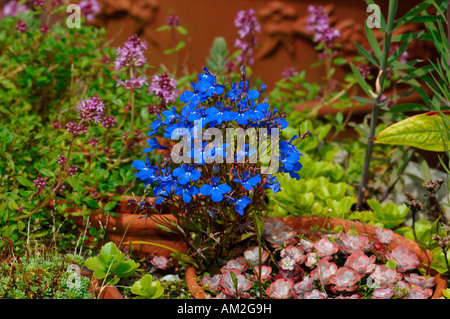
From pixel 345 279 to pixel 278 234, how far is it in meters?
0.26

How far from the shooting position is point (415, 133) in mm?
1687

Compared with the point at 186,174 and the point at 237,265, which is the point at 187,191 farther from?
the point at 237,265

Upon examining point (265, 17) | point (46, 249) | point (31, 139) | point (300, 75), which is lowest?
point (46, 249)

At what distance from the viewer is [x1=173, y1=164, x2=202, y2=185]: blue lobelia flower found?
1.39 m

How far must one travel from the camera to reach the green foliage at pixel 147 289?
1.46 meters

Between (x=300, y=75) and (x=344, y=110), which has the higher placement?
(x=300, y=75)

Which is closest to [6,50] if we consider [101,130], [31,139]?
[31,139]

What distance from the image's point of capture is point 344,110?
2.60m

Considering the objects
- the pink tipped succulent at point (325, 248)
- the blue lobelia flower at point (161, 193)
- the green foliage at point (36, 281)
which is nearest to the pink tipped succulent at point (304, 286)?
the pink tipped succulent at point (325, 248)

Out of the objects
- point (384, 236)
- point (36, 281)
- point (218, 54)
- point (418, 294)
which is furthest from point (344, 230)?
point (218, 54)

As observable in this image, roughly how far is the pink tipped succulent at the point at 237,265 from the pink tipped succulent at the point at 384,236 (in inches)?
17.9

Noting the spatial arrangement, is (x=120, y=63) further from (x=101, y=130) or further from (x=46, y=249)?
(x=46, y=249)

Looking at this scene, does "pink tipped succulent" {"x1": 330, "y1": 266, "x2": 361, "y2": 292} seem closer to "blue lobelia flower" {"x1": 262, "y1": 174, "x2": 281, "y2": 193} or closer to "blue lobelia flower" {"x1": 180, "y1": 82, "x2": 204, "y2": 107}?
"blue lobelia flower" {"x1": 262, "y1": 174, "x2": 281, "y2": 193}
